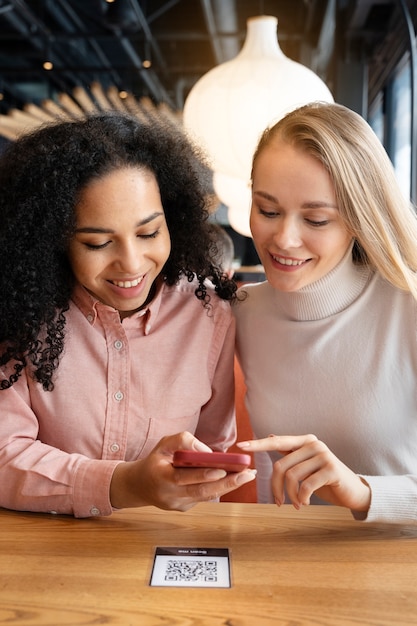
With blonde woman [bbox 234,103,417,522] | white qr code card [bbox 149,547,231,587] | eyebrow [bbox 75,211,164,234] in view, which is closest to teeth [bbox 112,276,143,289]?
eyebrow [bbox 75,211,164,234]

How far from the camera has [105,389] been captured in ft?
5.38

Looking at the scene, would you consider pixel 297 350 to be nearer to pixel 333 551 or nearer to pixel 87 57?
pixel 333 551

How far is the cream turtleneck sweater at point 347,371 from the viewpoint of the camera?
5.43 feet

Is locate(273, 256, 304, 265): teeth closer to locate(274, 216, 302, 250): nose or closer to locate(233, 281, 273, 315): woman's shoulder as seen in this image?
locate(274, 216, 302, 250): nose

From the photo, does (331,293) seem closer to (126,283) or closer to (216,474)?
(126,283)

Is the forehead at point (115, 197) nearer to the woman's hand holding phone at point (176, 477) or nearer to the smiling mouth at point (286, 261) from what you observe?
the smiling mouth at point (286, 261)

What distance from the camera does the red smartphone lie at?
3.86 ft

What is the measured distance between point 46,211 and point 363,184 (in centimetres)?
65

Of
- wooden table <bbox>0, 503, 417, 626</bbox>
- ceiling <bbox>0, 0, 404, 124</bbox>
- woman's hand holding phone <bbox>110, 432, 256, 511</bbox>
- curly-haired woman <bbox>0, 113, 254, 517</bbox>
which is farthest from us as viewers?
ceiling <bbox>0, 0, 404, 124</bbox>

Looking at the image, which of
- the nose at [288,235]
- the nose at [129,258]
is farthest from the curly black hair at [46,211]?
the nose at [288,235]

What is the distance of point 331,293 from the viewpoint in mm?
1716

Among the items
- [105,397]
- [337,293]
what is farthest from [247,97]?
[105,397]

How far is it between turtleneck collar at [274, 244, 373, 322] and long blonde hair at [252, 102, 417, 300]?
64 millimetres

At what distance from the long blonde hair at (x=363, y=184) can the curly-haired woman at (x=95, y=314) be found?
1.03 feet
